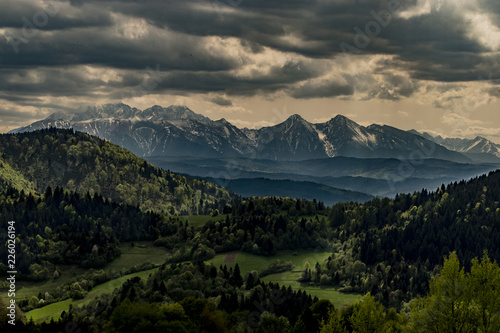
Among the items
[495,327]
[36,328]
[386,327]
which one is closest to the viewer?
[495,327]

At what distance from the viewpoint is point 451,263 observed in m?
85.1

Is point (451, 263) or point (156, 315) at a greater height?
point (451, 263)

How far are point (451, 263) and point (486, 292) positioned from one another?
6152mm

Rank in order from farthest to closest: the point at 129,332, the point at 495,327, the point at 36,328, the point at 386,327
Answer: the point at 36,328, the point at 129,332, the point at 386,327, the point at 495,327

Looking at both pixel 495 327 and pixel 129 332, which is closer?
pixel 495 327

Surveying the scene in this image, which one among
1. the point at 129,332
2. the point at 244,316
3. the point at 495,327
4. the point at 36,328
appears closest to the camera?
the point at 495,327

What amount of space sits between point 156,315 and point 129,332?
27.8ft

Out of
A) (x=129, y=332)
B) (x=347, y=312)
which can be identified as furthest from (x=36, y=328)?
(x=347, y=312)

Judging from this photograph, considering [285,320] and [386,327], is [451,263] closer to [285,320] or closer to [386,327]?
[386,327]

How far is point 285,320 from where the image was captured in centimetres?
18262

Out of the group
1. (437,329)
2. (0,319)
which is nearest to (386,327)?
(437,329)

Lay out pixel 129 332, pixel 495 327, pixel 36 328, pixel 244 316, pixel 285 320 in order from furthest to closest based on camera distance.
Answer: pixel 244 316
pixel 285 320
pixel 36 328
pixel 129 332
pixel 495 327

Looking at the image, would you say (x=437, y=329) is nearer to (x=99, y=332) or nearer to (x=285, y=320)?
(x=285, y=320)

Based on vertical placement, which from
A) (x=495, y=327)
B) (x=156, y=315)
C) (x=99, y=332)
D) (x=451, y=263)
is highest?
(x=451, y=263)
